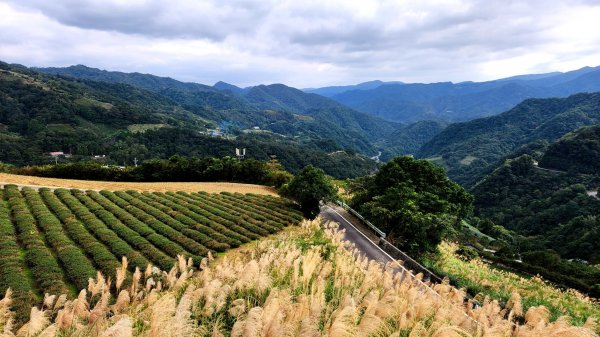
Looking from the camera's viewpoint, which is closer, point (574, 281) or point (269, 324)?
point (269, 324)

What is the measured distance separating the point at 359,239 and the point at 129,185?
88.8 ft

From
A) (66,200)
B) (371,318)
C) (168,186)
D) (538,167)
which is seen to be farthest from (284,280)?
(538,167)

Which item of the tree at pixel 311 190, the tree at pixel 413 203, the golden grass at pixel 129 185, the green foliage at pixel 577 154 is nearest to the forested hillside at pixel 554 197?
the green foliage at pixel 577 154

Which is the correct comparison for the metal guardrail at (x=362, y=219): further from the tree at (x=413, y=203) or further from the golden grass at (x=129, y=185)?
the golden grass at (x=129, y=185)

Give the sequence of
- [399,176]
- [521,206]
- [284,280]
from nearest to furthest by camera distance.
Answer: [284,280], [399,176], [521,206]

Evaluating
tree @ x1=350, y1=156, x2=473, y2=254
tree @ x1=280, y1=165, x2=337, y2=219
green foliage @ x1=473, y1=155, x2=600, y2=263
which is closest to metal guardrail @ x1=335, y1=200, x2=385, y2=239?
tree @ x1=350, y1=156, x2=473, y2=254

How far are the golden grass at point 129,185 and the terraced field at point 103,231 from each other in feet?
14.1

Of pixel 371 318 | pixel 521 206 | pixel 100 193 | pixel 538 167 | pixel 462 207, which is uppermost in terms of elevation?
pixel 371 318

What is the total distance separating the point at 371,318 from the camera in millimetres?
6770

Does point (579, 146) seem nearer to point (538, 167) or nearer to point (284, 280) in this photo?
point (538, 167)

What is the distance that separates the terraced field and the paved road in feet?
12.7

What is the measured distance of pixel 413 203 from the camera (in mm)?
28359

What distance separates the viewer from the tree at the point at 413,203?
2686cm

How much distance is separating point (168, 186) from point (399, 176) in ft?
82.3
